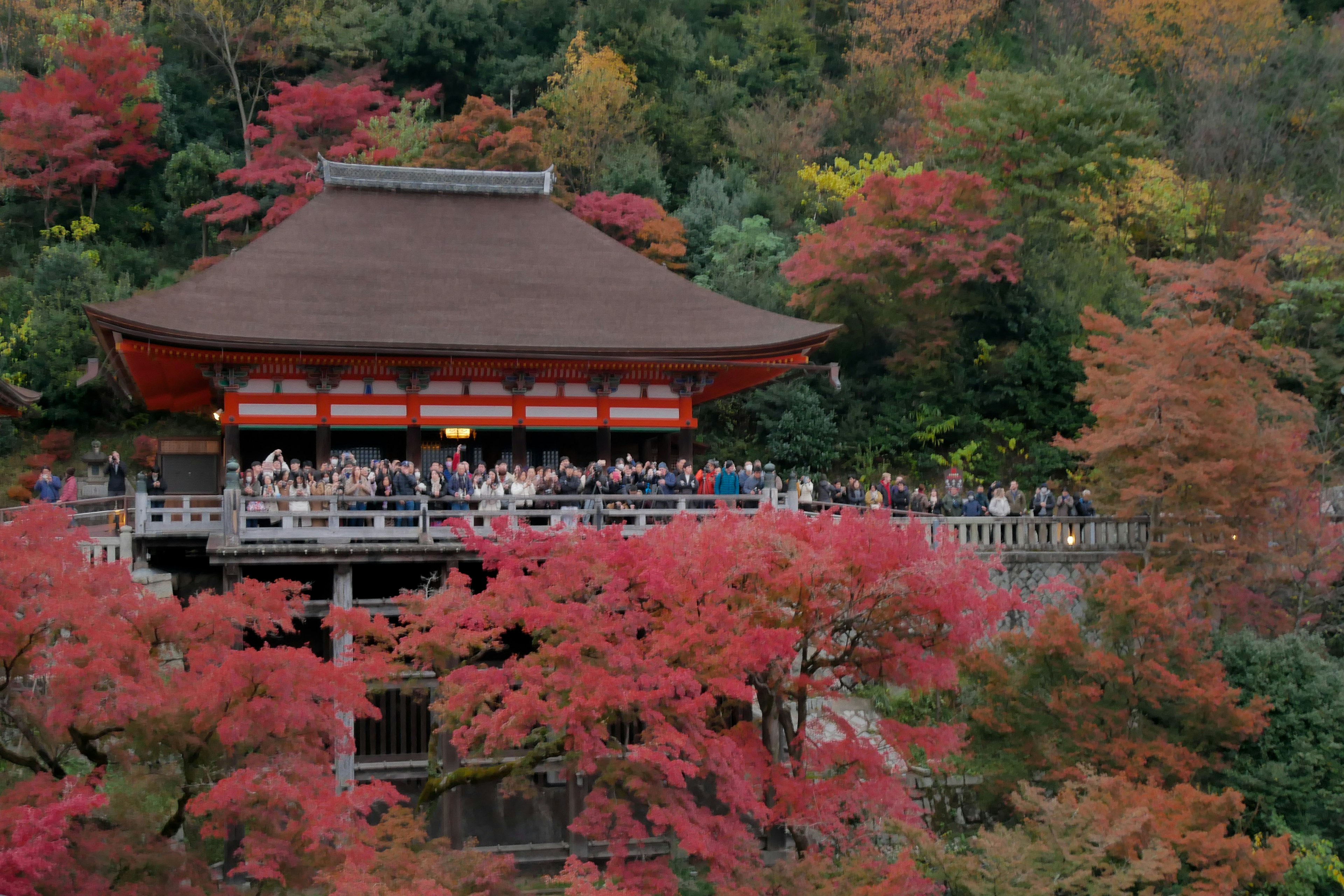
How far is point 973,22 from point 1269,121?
496 inches

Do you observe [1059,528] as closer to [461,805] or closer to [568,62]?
[461,805]

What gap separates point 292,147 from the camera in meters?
35.7

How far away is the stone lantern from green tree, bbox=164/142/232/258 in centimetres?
1063

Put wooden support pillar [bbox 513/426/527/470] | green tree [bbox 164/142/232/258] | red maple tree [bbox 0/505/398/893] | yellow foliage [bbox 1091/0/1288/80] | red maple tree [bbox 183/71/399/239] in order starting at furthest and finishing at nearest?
green tree [bbox 164/142/232/258] → yellow foliage [bbox 1091/0/1288/80] → red maple tree [bbox 183/71/399/239] → wooden support pillar [bbox 513/426/527/470] → red maple tree [bbox 0/505/398/893]

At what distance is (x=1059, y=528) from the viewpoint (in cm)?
2072

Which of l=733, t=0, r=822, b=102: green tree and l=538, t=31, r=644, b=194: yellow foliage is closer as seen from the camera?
l=538, t=31, r=644, b=194: yellow foliage

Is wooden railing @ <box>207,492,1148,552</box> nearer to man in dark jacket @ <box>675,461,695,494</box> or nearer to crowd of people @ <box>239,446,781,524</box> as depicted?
crowd of people @ <box>239,446,781,524</box>

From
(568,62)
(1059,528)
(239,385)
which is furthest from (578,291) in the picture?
(568,62)

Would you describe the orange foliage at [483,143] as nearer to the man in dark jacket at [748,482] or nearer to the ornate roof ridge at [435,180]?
the ornate roof ridge at [435,180]

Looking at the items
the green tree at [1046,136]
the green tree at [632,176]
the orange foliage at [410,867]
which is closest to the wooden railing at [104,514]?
the orange foliage at [410,867]

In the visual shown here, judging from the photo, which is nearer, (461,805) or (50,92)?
(461,805)

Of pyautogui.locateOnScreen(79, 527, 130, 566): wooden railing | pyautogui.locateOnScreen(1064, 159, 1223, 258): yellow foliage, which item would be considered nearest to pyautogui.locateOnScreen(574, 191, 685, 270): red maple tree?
pyautogui.locateOnScreen(1064, 159, 1223, 258): yellow foliage

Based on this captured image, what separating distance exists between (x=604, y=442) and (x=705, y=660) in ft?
32.2

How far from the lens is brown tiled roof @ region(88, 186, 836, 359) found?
2011 centimetres
